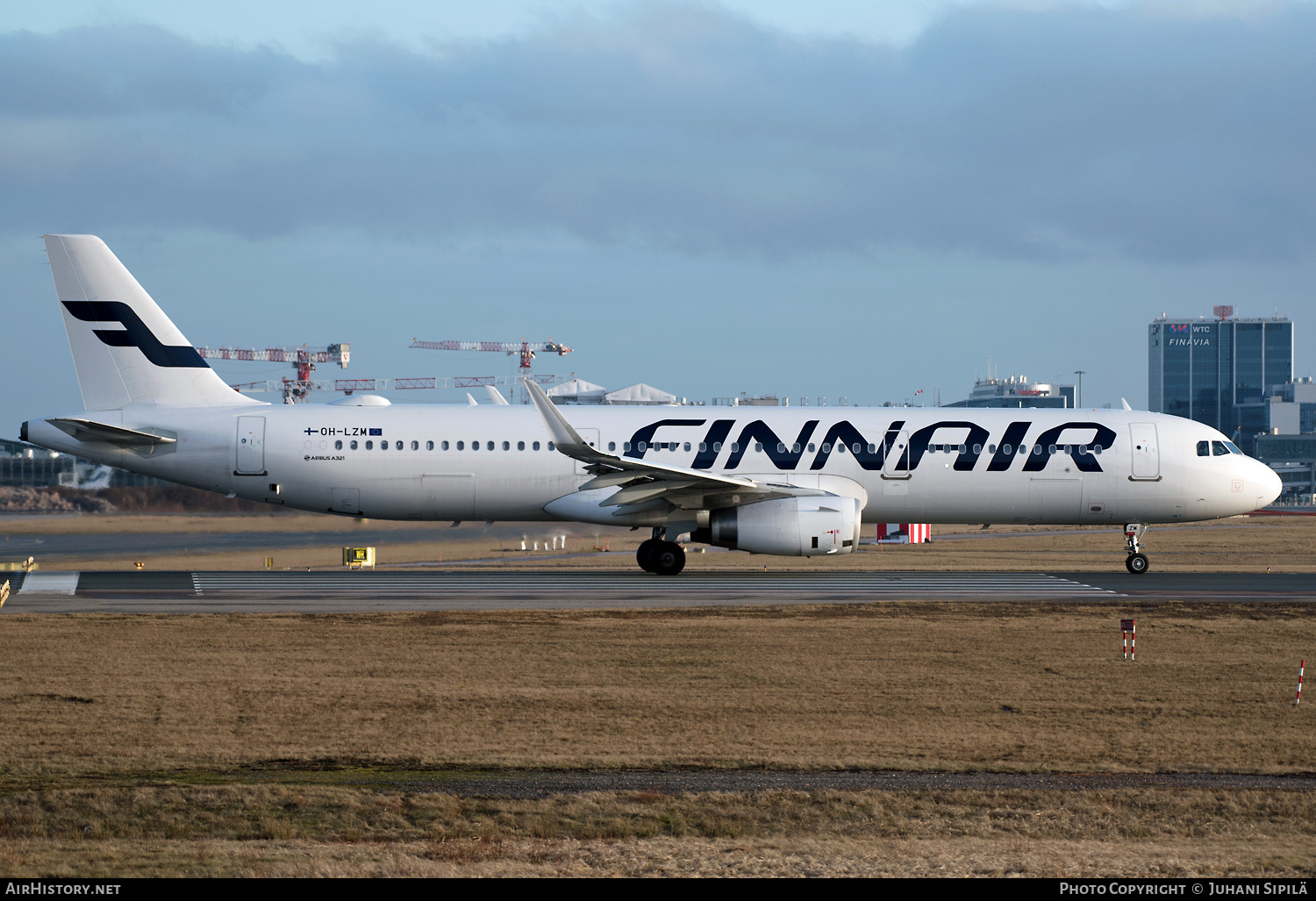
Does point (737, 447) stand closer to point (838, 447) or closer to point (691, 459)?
point (691, 459)

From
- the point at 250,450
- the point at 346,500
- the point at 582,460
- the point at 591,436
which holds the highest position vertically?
the point at 591,436

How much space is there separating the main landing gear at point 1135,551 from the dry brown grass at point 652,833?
22015mm

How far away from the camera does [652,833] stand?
325 inches

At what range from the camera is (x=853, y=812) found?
8828 millimetres

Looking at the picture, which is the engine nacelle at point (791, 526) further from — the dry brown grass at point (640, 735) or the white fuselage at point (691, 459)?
the dry brown grass at point (640, 735)

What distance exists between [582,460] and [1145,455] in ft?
46.3

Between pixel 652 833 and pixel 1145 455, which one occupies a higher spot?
pixel 1145 455

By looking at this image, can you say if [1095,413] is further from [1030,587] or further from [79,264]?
[79,264]

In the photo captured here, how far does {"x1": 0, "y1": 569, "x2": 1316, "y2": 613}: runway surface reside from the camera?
22.2 metres

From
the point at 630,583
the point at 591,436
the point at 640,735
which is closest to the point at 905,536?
the point at 591,436

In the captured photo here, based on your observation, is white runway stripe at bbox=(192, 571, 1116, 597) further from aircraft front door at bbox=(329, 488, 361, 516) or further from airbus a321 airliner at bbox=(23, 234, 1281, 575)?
aircraft front door at bbox=(329, 488, 361, 516)

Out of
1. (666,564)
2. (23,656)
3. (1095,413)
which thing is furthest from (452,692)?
(1095,413)

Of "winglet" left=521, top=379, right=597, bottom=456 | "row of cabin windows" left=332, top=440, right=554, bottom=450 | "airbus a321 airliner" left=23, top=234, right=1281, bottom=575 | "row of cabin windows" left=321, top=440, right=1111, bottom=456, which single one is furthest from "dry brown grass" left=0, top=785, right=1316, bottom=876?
"row of cabin windows" left=321, top=440, right=1111, bottom=456

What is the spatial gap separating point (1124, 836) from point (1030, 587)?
18.7 meters
